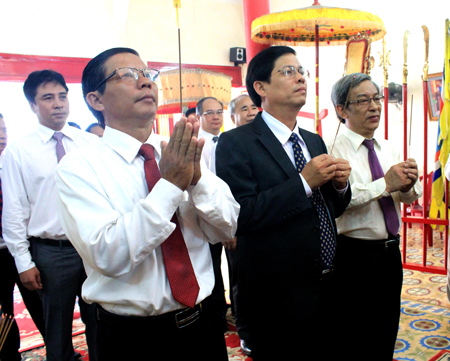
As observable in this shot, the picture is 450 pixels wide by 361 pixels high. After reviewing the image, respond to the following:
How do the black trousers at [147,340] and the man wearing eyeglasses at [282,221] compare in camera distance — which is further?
the man wearing eyeglasses at [282,221]

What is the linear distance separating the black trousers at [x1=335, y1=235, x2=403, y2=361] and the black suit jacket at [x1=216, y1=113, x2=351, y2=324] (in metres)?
0.43

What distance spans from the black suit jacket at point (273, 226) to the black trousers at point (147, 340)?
41 cm

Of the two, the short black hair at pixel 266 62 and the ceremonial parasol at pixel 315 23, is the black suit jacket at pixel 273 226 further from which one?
the ceremonial parasol at pixel 315 23

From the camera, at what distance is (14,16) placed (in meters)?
5.91

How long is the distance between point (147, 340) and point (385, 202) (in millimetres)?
1345

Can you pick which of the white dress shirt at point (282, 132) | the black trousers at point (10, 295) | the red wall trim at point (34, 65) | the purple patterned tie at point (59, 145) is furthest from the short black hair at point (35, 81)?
the red wall trim at point (34, 65)

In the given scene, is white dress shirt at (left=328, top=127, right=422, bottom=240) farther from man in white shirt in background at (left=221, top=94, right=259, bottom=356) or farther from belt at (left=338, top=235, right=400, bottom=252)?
man in white shirt in background at (left=221, top=94, right=259, bottom=356)

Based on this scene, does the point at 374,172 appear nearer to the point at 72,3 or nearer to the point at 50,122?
the point at 50,122

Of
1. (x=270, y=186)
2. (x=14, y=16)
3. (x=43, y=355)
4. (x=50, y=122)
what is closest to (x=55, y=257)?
(x=50, y=122)

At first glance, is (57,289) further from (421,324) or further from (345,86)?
(421,324)

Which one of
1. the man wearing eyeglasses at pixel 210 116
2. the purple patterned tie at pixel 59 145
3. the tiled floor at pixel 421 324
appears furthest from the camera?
the man wearing eyeglasses at pixel 210 116

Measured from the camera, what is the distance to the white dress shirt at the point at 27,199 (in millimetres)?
1958

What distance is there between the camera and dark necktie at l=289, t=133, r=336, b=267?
154 centimetres

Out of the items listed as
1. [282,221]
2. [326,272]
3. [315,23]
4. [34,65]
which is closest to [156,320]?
[282,221]
